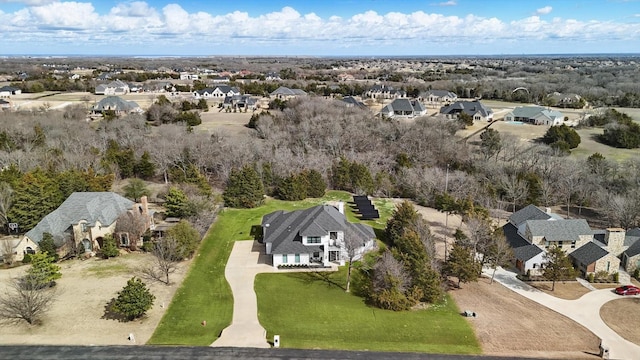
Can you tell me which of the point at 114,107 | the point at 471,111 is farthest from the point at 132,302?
the point at 471,111

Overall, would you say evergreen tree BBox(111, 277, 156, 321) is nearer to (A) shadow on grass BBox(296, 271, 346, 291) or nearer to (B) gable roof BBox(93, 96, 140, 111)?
(A) shadow on grass BBox(296, 271, 346, 291)

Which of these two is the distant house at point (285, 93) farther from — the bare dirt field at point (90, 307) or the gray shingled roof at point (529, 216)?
the bare dirt field at point (90, 307)

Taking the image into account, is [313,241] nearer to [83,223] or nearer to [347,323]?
[347,323]

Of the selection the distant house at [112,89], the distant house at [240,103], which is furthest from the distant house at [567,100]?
the distant house at [112,89]

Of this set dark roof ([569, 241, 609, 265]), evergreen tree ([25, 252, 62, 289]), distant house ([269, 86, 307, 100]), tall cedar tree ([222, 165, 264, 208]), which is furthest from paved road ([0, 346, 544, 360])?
distant house ([269, 86, 307, 100])

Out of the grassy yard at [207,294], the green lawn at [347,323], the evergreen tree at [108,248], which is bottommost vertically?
the green lawn at [347,323]

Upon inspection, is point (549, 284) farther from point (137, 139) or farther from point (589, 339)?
point (137, 139)
